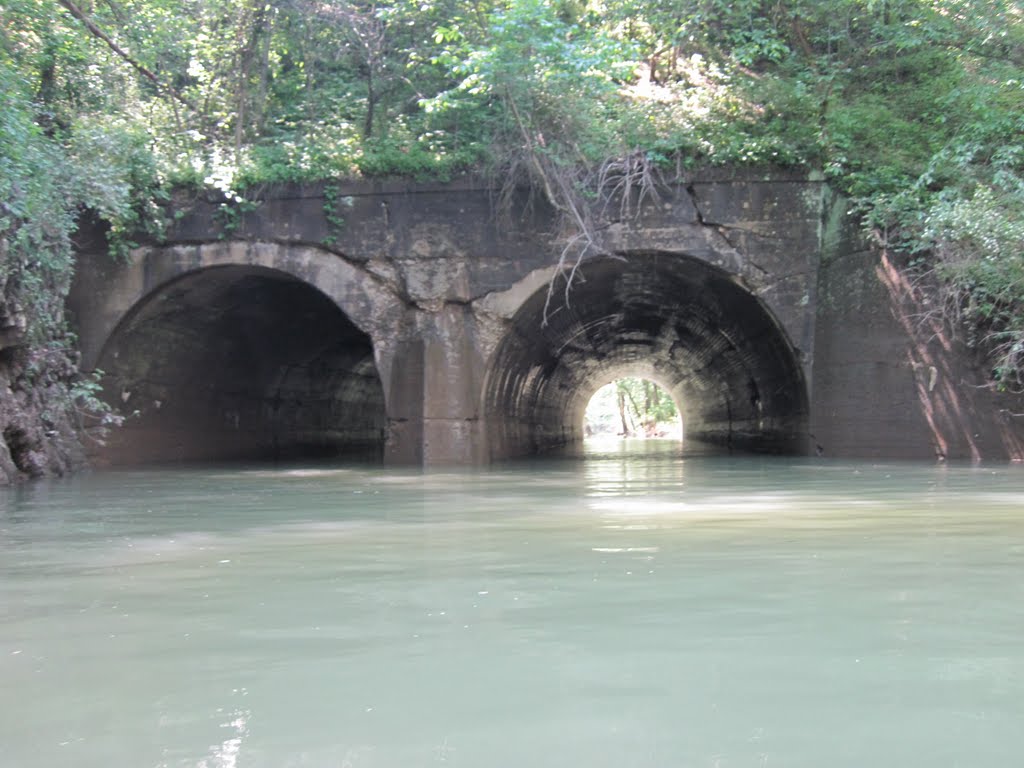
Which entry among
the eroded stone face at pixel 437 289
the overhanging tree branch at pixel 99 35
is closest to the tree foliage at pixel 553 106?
the overhanging tree branch at pixel 99 35

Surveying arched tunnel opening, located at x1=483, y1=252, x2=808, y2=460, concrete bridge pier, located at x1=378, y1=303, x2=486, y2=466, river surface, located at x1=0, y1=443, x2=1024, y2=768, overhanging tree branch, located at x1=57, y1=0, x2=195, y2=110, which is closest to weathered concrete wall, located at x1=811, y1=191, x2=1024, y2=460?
arched tunnel opening, located at x1=483, y1=252, x2=808, y2=460

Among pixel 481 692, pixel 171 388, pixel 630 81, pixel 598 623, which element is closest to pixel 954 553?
pixel 598 623

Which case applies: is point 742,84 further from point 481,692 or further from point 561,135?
point 481,692

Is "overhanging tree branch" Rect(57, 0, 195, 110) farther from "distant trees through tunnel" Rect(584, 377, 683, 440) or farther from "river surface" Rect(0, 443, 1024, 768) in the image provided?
"distant trees through tunnel" Rect(584, 377, 683, 440)

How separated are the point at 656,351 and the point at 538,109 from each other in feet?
37.8

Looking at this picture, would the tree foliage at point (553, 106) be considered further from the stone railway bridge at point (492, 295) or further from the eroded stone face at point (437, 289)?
the eroded stone face at point (437, 289)

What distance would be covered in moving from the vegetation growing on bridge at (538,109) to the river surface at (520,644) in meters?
6.24

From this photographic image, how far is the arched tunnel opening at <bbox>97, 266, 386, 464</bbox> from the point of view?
12.8m

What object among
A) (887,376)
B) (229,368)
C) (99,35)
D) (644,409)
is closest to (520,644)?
(99,35)

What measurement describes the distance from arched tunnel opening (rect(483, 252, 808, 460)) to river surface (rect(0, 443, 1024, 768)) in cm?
756

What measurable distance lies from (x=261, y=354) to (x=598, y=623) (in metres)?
14.6

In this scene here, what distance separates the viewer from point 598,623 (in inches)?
106

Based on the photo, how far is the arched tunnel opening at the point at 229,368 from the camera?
42.0 ft

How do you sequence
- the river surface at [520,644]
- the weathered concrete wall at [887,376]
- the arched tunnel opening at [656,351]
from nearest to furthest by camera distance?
the river surface at [520,644], the weathered concrete wall at [887,376], the arched tunnel opening at [656,351]
